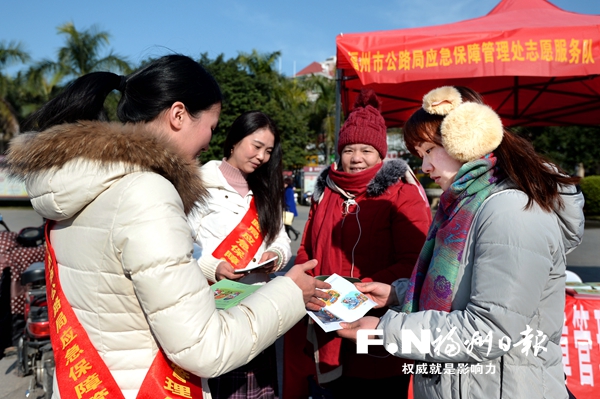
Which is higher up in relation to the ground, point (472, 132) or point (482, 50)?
point (482, 50)

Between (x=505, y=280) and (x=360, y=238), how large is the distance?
1.10 meters

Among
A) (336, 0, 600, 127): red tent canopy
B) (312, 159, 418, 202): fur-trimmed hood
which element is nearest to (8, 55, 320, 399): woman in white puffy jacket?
(312, 159, 418, 202): fur-trimmed hood

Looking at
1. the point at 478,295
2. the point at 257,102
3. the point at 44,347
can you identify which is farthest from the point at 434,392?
the point at 257,102

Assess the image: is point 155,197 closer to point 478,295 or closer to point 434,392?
point 478,295

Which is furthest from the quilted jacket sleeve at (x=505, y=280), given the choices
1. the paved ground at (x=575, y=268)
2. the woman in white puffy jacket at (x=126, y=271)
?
the paved ground at (x=575, y=268)

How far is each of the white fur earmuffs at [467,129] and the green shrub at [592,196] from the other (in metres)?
17.7

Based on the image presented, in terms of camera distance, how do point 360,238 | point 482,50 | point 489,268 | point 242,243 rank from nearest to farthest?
point 489,268 → point 360,238 → point 242,243 → point 482,50

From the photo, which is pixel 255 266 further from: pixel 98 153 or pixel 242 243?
pixel 98 153

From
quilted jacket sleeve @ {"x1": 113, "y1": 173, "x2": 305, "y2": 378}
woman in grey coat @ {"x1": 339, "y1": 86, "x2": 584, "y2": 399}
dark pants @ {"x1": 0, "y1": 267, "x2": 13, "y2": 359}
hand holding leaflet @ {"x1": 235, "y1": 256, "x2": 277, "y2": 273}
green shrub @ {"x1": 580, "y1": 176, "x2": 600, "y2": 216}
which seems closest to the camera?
quilted jacket sleeve @ {"x1": 113, "y1": 173, "x2": 305, "y2": 378}

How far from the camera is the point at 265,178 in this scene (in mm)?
2852

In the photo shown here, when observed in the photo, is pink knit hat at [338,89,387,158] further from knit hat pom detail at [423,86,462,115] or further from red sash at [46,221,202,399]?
red sash at [46,221,202,399]

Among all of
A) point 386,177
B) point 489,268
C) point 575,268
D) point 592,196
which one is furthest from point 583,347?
point 592,196

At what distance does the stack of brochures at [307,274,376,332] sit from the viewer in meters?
1.69

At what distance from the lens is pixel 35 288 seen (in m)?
3.68
